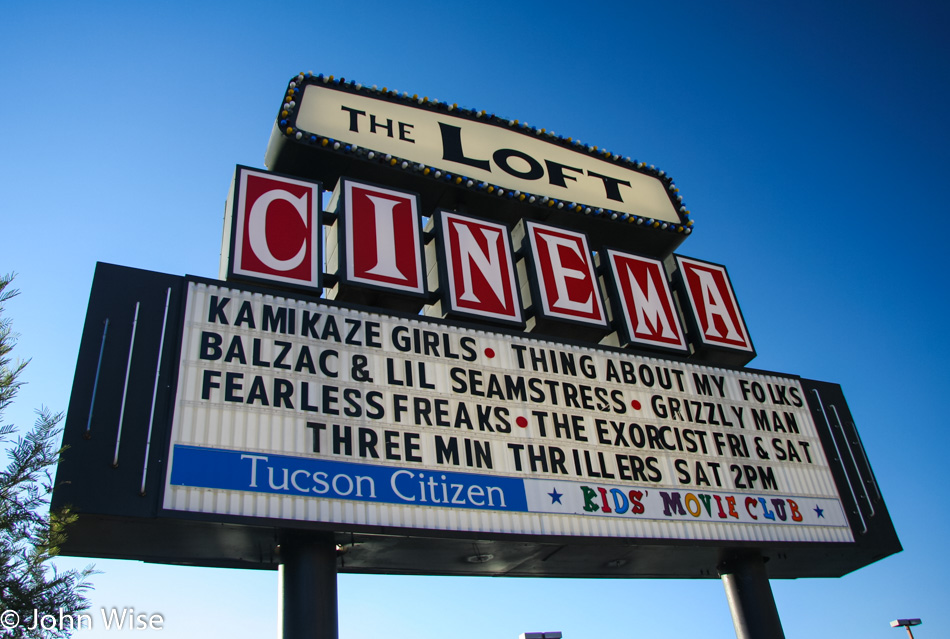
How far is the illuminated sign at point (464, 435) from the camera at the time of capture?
316 inches

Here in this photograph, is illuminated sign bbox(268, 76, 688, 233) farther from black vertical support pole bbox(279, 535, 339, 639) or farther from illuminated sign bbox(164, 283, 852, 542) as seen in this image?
black vertical support pole bbox(279, 535, 339, 639)

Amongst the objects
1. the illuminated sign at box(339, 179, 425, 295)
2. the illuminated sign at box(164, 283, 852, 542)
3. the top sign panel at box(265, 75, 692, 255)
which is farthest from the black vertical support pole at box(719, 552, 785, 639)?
the top sign panel at box(265, 75, 692, 255)

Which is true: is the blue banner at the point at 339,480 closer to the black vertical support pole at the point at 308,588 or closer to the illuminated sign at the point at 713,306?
the black vertical support pole at the point at 308,588

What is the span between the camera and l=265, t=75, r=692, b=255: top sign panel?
12.3 m

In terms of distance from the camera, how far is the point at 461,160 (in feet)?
44.8

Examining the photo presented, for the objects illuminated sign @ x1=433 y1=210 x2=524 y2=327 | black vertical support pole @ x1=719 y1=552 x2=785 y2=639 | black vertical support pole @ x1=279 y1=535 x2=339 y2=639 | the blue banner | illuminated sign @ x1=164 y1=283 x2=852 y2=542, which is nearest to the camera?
the blue banner

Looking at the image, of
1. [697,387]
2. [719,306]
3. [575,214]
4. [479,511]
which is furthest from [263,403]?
[719,306]

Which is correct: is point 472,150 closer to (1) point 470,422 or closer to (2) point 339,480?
(1) point 470,422

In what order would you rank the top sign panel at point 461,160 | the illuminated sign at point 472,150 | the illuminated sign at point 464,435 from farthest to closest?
the illuminated sign at point 472,150 → the top sign panel at point 461,160 → the illuminated sign at point 464,435

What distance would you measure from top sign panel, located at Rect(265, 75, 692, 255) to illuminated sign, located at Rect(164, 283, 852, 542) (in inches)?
139

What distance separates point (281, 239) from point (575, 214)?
5.68 meters

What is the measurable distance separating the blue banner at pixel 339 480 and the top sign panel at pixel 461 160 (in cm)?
564

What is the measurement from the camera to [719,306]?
13.7m

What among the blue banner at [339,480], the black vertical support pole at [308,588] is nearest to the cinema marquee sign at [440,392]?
the blue banner at [339,480]
